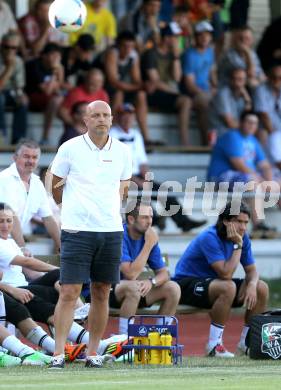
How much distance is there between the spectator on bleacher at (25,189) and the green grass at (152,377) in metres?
2.67

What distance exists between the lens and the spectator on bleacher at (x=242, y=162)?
62.5ft

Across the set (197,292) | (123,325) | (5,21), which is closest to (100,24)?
(5,21)

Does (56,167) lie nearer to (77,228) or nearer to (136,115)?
(77,228)

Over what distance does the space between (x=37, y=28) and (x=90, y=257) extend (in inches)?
363

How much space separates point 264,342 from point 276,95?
30.0 ft

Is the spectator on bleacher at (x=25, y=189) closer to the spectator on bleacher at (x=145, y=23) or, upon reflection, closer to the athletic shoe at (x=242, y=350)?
the athletic shoe at (x=242, y=350)

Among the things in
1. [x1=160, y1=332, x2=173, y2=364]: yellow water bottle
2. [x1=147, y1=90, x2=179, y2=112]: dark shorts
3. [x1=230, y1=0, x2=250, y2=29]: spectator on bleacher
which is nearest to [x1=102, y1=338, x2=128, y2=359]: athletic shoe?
[x1=160, y1=332, x2=173, y2=364]: yellow water bottle

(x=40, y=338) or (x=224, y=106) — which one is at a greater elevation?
(x=224, y=106)

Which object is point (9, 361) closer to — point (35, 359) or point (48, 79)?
point (35, 359)

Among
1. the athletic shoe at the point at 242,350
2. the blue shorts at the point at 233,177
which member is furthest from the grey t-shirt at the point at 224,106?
the athletic shoe at the point at 242,350

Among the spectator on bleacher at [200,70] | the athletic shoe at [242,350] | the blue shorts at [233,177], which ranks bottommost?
the athletic shoe at [242,350]

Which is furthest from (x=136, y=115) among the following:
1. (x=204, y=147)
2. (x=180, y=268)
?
(x=180, y=268)

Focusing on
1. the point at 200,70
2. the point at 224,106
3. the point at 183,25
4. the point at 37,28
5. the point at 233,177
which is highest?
the point at 183,25

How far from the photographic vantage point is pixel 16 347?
39.0 feet
